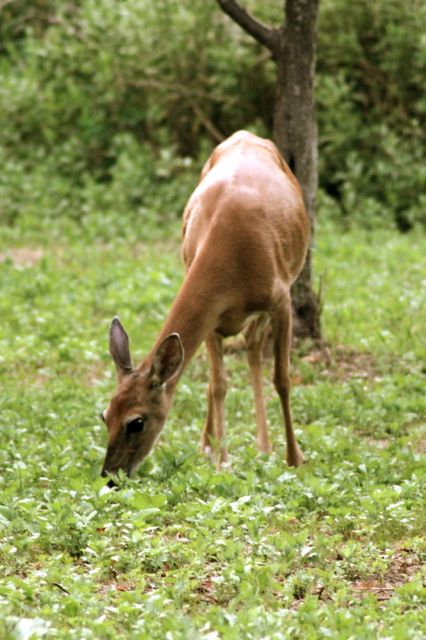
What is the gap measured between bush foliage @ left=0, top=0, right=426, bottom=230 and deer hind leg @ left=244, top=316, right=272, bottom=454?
6715mm

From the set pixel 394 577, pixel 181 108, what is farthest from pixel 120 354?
pixel 181 108

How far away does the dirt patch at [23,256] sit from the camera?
43.1 ft

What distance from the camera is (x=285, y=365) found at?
767 cm

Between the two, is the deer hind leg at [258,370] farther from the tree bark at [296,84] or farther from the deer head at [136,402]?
the tree bark at [296,84]

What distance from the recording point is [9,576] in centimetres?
510

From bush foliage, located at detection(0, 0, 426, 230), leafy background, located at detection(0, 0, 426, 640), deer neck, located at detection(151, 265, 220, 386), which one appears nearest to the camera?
leafy background, located at detection(0, 0, 426, 640)

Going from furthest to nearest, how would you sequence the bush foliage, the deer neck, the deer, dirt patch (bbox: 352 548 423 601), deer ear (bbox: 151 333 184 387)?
the bush foliage
the deer neck
the deer
deer ear (bbox: 151 333 184 387)
dirt patch (bbox: 352 548 423 601)

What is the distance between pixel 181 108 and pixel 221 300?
9650 millimetres

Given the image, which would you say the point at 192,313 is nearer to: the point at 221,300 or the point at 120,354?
the point at 221,300

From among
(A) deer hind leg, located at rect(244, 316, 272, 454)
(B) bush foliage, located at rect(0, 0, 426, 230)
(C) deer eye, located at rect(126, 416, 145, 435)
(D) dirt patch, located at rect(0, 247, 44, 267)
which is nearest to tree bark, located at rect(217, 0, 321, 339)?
(A) deer hind leg, located at rect(244, 316, 272, 454)

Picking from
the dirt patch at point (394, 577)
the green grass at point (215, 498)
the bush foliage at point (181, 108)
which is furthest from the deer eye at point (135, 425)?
the bush foliage at point (181, 108)

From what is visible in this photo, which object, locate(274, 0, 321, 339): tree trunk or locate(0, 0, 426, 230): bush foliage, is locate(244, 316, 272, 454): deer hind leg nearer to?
locate(274, 0, 321, 339): tree trunk

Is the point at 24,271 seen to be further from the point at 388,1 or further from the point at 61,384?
the point at 388,1

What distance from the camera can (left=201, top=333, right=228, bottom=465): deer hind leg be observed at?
7.71 metres
